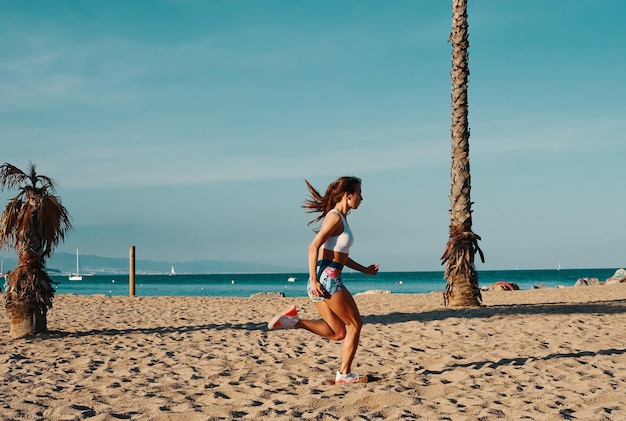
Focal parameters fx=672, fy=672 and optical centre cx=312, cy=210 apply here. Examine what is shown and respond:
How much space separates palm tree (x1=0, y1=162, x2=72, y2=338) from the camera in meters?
10.6

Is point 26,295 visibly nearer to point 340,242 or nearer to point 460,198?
point 340,242

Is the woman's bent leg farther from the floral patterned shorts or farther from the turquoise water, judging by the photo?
the turquoise water

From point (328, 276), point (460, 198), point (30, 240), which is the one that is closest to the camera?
point (328, 276)

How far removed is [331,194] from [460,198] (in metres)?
8.40

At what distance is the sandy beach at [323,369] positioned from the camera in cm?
562

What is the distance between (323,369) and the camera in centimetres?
770

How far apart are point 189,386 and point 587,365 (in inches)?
172

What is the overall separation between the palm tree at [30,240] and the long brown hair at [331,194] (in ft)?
19.2

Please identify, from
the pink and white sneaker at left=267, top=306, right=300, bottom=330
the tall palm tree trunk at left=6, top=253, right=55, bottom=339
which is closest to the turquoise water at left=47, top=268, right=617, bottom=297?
the tall palm tree trunk at left=6, top=253, right=55, bottom=339

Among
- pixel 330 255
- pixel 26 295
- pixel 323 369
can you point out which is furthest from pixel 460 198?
pixel 330 255

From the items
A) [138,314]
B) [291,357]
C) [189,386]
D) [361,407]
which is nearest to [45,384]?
Answer: [189,386]

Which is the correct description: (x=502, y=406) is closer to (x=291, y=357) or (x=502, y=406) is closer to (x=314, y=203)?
(x=314, y=203)

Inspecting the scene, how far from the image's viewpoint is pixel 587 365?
7.49 metres

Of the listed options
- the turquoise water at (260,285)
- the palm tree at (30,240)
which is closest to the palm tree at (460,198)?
the palm tree at (30,240)
